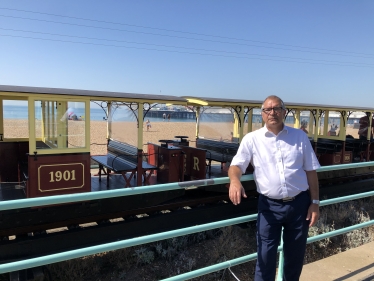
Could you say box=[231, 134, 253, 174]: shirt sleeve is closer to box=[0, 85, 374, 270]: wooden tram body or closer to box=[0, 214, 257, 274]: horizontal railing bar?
box=[0, 214, 257, 274]: horizontal railing bar

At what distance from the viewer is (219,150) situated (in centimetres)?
847

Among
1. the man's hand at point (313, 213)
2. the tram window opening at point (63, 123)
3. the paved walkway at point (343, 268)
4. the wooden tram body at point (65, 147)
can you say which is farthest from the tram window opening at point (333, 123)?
the man's hand at point (313, 213)

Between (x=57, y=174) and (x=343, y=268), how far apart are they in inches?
166

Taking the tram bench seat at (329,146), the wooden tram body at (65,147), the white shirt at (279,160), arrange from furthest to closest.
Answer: the tram bench seat at (329,146) → the wooden tram body at (65,147) → the white shirt at (279,160)

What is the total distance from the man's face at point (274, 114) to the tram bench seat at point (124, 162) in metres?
3.89

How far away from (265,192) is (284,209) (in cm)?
18

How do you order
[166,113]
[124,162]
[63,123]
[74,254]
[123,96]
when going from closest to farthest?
[74,254], [63,123], [123,96], [124,162], [166,113]

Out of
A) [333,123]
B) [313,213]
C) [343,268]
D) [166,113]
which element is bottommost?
[343,268]

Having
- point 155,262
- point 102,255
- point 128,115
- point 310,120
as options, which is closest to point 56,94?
point 128,115

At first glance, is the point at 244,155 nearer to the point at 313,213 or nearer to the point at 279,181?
the point at 279,181

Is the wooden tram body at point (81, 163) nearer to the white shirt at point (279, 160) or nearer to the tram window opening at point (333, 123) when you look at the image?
the tram window opening at point (333, 123)

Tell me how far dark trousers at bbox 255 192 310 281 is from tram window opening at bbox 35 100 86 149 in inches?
152

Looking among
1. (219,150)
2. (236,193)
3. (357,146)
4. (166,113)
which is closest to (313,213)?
(236,193)

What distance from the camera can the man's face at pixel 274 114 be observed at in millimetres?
2338
